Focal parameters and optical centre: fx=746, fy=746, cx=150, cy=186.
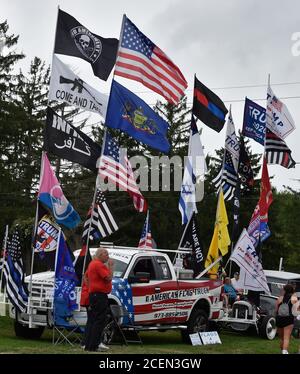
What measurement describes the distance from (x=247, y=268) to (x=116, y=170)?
5.41 meters

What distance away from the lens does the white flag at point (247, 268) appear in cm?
1898

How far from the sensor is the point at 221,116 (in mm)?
21719

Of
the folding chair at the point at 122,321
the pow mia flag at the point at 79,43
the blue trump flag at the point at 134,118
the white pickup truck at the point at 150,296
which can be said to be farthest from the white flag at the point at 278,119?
the folding chair at the point at 122,321

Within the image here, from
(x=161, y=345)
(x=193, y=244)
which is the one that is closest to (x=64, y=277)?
(x=161, y=345)

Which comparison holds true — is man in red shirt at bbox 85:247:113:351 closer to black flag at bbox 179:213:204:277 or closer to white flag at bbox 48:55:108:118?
white flag at bbox 48:55:108:118

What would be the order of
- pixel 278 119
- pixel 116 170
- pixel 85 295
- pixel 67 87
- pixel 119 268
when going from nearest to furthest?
pixel 85 295 < pixel 67 87 < pixel 116 170 < pixel 119 268 < pixel 278 119

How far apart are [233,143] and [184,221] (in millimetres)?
3862

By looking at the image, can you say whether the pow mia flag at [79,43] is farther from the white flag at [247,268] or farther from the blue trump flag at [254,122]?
A: the blue trump flag at [254,122]

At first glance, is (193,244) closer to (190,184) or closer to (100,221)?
(190,184)

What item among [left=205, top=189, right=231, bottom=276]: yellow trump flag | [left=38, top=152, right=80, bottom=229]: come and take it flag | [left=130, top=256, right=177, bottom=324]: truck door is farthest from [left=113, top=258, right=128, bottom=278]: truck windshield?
[left=205, top=189, right=231, bottom=276]: yellow trump flag

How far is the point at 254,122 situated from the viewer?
75.9ft

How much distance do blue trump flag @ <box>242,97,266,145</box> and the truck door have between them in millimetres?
7571

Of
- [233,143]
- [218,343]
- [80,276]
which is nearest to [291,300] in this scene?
[218,343]
